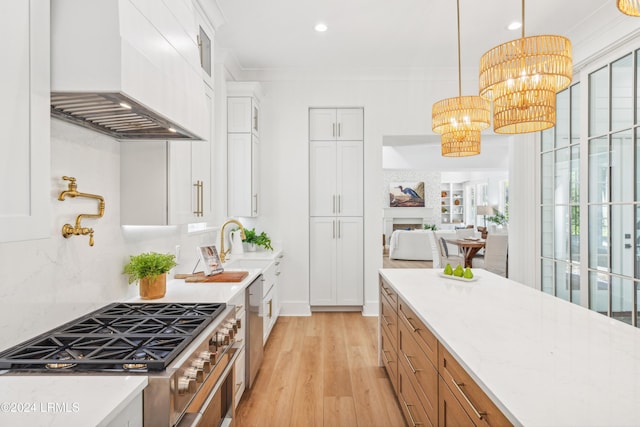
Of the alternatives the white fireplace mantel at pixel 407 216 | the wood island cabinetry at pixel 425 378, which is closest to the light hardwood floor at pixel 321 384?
the wood island cabinetry at pixel 425 378

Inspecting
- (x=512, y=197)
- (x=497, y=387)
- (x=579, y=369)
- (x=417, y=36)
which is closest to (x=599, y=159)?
(x=512, y=197)

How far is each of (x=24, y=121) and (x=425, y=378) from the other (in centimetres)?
178

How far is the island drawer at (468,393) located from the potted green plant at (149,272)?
4.95 feet

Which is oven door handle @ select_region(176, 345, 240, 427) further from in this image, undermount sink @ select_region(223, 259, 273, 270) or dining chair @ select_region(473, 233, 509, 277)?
dining chair @ select_region(473, 233, 509, 277)

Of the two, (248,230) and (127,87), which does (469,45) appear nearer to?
(248,230)

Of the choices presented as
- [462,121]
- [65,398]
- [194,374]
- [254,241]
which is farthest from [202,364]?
[254,241]

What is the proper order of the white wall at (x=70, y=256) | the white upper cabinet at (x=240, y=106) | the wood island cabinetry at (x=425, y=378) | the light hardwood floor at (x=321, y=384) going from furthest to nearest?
the white upper cabinet at (x=240, y=106) → the light hardwood floor at (x=321, y=384) → the white wall at (x=70, y=256) → the wood island cabinetry at (x=425, y=378)

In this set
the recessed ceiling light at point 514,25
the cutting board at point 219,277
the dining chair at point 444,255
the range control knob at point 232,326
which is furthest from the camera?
the dining chair at point 444,255

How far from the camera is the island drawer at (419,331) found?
160 cm

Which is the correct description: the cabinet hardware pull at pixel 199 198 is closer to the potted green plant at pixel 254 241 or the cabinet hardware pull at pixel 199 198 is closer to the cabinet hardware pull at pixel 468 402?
the potted green plant at pixel 254 241

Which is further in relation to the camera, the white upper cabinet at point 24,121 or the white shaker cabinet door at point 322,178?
the white shaker cabinet door at point 322,178

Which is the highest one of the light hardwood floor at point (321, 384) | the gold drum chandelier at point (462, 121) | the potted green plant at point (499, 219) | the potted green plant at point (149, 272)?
the gold drum chandelier at point (462, 121)

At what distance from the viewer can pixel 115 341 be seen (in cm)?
133

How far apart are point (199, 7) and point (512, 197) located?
390cm
